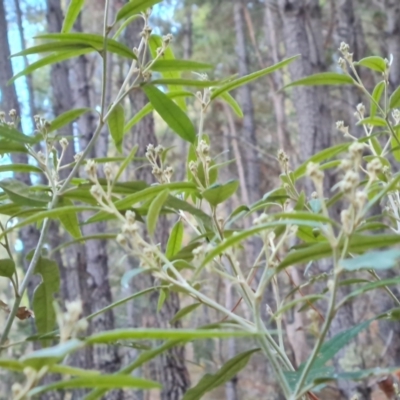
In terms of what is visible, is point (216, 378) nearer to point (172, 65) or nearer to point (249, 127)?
point (172, 65)

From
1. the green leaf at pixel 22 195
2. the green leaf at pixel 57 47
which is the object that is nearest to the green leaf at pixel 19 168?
the green leaf at pixel 22 195

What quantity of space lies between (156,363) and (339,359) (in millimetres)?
1136

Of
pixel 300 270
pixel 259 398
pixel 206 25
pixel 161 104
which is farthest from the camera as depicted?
pixel 206 25

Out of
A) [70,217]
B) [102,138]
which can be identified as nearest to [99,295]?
[102,138]

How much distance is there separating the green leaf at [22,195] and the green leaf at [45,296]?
8 cm

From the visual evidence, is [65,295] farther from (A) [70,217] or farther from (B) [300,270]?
(A) [70,217]

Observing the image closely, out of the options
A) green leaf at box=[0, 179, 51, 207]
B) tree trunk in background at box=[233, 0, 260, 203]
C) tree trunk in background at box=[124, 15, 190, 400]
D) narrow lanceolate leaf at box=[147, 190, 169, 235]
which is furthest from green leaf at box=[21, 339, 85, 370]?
tree trunk in background at box=[233, 0, 260, 203]

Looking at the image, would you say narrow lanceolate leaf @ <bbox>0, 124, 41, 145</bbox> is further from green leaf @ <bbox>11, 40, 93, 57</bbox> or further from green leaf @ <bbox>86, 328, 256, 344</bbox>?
green leaf @ <bbox>86, 328, 256, 344</bbox>

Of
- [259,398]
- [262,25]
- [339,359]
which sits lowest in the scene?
[259,398]

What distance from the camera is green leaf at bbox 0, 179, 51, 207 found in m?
0.63

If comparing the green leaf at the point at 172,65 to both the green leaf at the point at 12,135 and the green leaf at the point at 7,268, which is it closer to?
the green leaf at the point at 12,135

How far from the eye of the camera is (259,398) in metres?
8.38

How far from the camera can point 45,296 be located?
2.33ft

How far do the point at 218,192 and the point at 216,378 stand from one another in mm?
193
